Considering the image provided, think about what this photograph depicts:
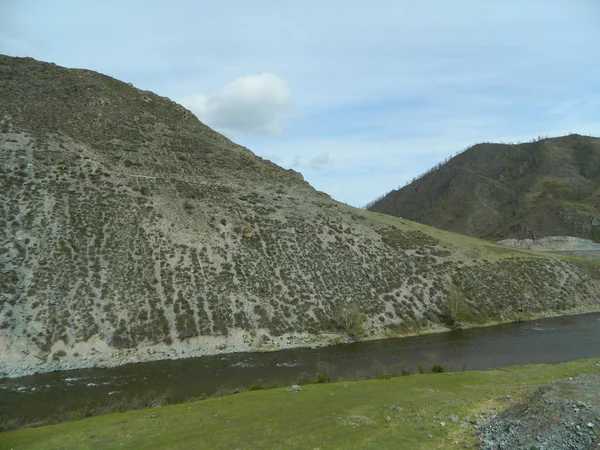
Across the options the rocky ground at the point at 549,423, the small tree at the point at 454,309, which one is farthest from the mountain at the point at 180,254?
the rocky ground at the point at 549,423

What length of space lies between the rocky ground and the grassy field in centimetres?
126

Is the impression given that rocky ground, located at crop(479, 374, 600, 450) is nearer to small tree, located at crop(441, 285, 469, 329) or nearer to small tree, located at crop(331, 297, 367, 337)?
small tree, located at crop(331, 297, 367, 337)

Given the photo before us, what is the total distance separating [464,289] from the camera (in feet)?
239

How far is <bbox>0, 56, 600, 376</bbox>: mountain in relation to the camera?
48312mm

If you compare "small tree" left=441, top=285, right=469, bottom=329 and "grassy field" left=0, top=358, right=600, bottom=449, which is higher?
"grassy field" left=0, top=358, right=600, bottom=449

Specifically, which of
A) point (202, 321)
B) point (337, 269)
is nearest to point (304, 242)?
point (337, 269)

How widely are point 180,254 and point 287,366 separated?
83.1ft

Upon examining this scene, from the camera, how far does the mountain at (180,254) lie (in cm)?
4831

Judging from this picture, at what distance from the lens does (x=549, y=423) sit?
15.3m

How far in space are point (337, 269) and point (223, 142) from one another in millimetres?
43991

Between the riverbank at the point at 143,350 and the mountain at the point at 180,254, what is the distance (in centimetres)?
17

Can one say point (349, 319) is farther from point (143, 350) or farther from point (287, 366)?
point (143, 350)

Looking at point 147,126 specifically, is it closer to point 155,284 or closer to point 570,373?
point 155,284

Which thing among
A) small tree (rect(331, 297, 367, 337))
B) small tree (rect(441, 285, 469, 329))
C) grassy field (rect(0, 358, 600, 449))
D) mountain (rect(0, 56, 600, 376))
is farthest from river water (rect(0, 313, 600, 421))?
grassy field (rect(0, 358, 600, 449))
